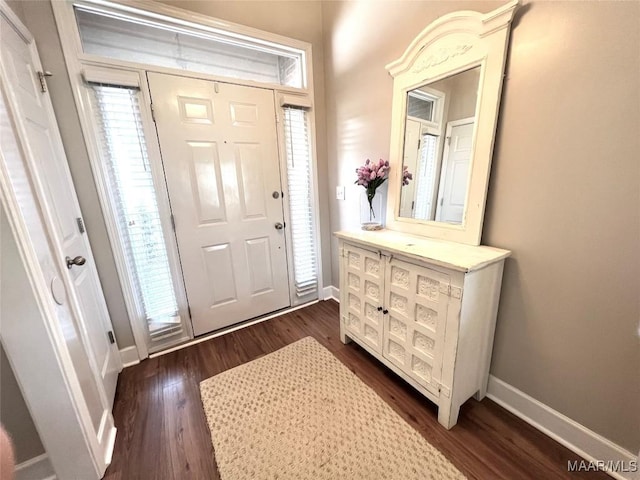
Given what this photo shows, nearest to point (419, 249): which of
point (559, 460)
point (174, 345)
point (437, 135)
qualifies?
point (437, 135)

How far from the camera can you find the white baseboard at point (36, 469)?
1008mm

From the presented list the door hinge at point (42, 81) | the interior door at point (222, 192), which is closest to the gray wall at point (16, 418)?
the interior door at point (222, 192)

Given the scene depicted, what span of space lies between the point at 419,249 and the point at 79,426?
170 cm

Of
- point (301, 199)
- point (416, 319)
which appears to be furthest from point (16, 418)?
point (301, 199)

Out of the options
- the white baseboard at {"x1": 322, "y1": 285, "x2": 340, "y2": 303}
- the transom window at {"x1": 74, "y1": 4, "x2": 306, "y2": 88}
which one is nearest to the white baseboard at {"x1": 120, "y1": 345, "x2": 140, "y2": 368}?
the white baseboard at {"x1": 322, "y1": 285, "x2": 340, "y2": 303}

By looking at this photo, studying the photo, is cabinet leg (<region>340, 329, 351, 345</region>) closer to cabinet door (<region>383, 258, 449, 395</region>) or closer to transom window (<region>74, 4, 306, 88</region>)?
cabinet door (<region>383, 258, 449, 395</region>)

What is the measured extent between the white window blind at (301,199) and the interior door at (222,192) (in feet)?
0.48

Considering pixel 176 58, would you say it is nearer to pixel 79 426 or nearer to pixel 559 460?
pixel 79 426

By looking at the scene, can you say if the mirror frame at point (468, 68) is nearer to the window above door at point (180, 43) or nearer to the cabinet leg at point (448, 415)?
the cabinet leg at point (448, 415)

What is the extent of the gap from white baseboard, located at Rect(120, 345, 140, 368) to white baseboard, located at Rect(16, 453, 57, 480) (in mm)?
805

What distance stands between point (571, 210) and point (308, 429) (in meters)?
1.60

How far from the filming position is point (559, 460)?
1112 mm

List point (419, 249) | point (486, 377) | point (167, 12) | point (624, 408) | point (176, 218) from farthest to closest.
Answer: point (176, 218) → point (167, 12) → point (486, 377) → point (419, 249) → point (624, 408)

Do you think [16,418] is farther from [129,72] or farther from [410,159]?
[410,159]
